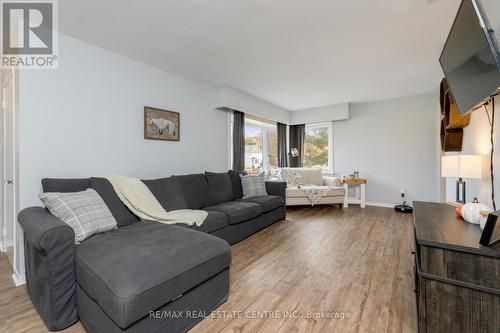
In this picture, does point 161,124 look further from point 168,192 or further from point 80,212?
point 80,212

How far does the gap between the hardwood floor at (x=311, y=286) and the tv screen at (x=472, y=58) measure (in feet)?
5.04

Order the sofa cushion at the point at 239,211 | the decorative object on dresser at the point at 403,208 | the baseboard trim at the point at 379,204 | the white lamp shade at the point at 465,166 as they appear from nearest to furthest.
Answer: the white lamp shade at the point at 465,166, the sofa cushion at the point at 239,211, the decorative object on dresser at the point at 403,208, the baseboard trim at the point at 379,204

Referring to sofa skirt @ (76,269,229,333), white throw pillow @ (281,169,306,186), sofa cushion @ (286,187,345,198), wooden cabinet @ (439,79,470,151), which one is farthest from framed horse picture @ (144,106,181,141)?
wooden cabinet @ (439,79,470,151)

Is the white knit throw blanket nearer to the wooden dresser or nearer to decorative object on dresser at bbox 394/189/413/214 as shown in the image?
the wooden dresser

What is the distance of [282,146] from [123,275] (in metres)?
5.21

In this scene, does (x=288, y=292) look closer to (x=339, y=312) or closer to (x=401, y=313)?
(x=339, y=312)

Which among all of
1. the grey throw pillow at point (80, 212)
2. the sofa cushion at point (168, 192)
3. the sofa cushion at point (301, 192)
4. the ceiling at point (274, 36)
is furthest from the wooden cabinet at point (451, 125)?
the grey throw pillow at point (80, 212)

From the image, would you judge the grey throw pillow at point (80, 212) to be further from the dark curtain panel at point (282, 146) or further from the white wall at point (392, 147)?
the white wall at point (392, 147)

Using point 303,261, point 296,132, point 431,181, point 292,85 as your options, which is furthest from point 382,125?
point 303,261

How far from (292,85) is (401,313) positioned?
135 inches

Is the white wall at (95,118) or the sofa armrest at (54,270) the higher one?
the white wall at (95,118)

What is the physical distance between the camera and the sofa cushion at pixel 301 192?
→ 15.4 ft

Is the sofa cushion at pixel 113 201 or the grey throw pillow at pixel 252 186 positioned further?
the grey throw pillow at pixel 252 186

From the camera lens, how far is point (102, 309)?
3.96ft
